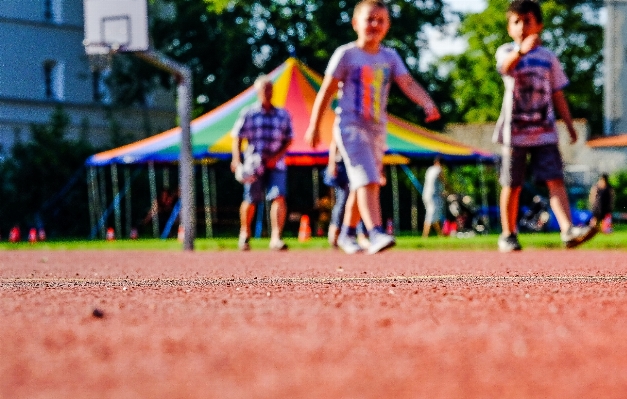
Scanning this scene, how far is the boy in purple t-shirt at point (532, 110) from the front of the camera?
316 inches

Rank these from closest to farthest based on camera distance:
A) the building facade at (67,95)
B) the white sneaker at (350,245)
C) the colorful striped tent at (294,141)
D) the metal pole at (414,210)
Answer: the white sneaker at (350,245), the colorful striped tent at (294,141), the metal pole at (414,210), the building facade at (67,95)

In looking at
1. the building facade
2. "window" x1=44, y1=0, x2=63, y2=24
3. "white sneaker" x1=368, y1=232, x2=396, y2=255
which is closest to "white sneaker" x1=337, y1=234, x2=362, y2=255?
"white sneaker" x1=368, y1=232, x2=396, y2=255

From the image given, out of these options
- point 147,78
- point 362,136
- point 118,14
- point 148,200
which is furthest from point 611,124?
point 362,136

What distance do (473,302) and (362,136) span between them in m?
4.01

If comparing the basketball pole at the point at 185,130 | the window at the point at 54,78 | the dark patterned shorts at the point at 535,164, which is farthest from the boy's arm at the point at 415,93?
the window at the point at 54,78

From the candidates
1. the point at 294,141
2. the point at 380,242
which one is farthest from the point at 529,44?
the point at 294,141

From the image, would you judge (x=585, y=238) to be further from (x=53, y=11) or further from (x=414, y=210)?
(x=53, y=11)

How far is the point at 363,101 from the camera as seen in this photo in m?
7.67

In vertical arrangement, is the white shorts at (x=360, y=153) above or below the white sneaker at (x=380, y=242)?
above

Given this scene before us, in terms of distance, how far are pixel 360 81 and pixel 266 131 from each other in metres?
2.90

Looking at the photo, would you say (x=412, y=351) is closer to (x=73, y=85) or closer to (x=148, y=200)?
(x=148, y=200)

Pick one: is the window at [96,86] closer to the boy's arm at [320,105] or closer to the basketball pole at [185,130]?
the basketball pole at [185,130]

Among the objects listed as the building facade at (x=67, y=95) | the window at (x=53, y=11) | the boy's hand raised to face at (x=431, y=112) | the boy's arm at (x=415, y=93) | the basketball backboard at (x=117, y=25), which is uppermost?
the window at (x=53, y=11)

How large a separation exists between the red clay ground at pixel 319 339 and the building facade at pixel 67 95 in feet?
76.7
